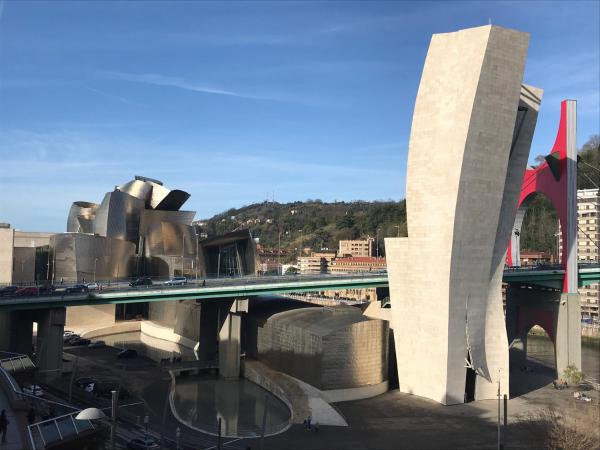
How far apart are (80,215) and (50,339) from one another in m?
36.6

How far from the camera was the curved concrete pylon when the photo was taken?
31.8 meters

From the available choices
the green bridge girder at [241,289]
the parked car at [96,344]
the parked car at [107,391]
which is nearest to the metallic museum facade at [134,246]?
the parked car at [96,344]

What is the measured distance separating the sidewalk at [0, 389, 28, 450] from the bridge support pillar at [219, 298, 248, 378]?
2176 centimetres

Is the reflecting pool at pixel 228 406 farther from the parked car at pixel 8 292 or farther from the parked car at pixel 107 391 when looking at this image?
the parked car at pixel 8 292

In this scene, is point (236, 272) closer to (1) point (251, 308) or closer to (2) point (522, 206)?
(1) point (251, 308)

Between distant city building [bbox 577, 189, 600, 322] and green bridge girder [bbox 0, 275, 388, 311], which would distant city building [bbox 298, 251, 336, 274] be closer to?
distant city building [bbox 577, 189, 600, 322]

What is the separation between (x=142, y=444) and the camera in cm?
2261

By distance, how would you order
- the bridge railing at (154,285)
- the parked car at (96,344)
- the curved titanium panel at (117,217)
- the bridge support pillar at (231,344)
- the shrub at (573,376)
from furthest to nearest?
the curved titanium panel at (117,217)
the parked car at (96,344)
the bridge support pillar at (231,344)
the shrub at (573,376)
the bridge railing at (154,285)

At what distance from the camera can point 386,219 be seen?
486 feet

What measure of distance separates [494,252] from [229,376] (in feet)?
69.7

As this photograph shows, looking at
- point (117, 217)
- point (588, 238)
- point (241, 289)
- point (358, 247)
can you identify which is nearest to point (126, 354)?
point (241, 289)

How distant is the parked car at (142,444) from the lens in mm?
22209

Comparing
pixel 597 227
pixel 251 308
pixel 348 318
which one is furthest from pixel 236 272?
pixel 597 227

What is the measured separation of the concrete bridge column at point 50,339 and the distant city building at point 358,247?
104100mm
